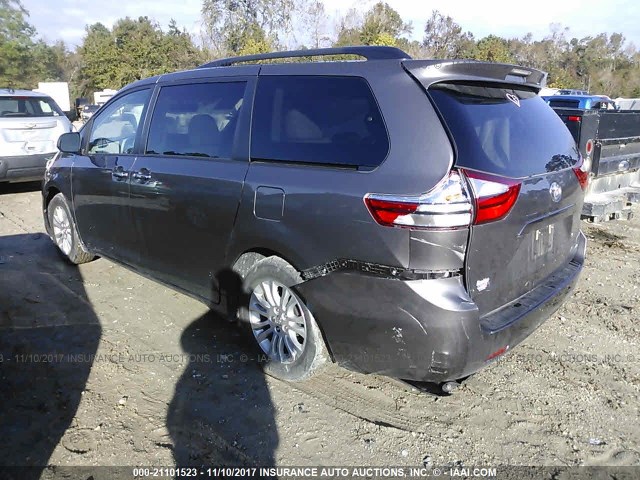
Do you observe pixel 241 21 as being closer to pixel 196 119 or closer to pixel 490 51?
pixel 490 51

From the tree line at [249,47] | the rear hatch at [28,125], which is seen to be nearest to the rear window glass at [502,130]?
the rear hatch at [28,125]

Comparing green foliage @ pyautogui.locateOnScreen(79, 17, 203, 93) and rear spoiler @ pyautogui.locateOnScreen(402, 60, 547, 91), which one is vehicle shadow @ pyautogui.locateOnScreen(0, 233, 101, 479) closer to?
rear spoiler @ pyautogui.locateOnScreen(402, 60, 547, 91)

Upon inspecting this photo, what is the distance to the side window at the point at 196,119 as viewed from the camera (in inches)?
136

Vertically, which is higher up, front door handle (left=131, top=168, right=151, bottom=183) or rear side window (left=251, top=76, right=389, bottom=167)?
rear side window (left=251, top=76, right=389, bottom=167)

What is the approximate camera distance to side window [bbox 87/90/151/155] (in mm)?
4277

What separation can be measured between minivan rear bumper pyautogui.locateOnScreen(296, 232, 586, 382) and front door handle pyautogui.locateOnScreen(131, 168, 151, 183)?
1.72m

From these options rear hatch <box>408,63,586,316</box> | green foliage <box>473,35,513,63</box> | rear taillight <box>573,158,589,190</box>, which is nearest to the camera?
rear hatch <box>408,63,586,316</box>

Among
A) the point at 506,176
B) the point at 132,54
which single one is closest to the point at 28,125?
the point at 506,176

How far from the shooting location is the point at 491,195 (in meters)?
2.47

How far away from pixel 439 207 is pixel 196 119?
6.87ft

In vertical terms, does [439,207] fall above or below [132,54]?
below

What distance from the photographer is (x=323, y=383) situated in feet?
10.9

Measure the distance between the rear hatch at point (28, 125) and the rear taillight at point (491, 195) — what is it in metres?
8.51

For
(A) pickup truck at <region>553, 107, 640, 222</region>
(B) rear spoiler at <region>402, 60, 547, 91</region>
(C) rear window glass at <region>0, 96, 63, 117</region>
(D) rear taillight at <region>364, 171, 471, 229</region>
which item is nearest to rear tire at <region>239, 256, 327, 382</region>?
(D) rear taillight at <region>364, 171, 471, 229</region>
